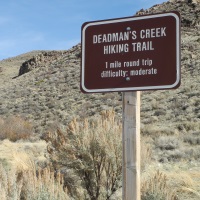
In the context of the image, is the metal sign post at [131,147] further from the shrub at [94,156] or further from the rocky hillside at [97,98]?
the rocky hillside at [97,98]

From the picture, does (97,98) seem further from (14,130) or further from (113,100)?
(14,130)

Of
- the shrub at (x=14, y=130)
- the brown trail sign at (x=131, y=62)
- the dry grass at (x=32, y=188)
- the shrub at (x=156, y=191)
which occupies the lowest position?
the shrub at (x=156, y=191)

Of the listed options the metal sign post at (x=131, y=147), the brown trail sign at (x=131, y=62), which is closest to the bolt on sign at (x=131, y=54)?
the brown trail sign at (x=131, y=62)

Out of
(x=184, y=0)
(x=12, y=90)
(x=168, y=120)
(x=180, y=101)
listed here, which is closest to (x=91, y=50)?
(x=168, y=120)

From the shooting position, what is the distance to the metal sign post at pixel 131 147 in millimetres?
3752

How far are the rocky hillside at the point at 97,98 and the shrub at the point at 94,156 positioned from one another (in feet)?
21.6

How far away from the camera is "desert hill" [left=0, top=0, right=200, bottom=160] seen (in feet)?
65.5

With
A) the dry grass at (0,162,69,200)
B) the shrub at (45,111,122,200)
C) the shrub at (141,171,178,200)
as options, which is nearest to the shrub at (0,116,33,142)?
the shrub at (45,111,122,200)

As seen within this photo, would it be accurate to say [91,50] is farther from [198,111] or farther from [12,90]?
[12,90]

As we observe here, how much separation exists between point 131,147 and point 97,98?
2753 cm

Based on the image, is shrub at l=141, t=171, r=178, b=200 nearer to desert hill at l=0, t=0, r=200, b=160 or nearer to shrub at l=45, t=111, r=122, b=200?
shrub at l=45, t=111, r=122, b=200

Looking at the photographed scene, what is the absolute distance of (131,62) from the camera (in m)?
3.71

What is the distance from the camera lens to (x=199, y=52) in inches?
1352

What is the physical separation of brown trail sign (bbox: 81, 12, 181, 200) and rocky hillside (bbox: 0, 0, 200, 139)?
10.1 meters
